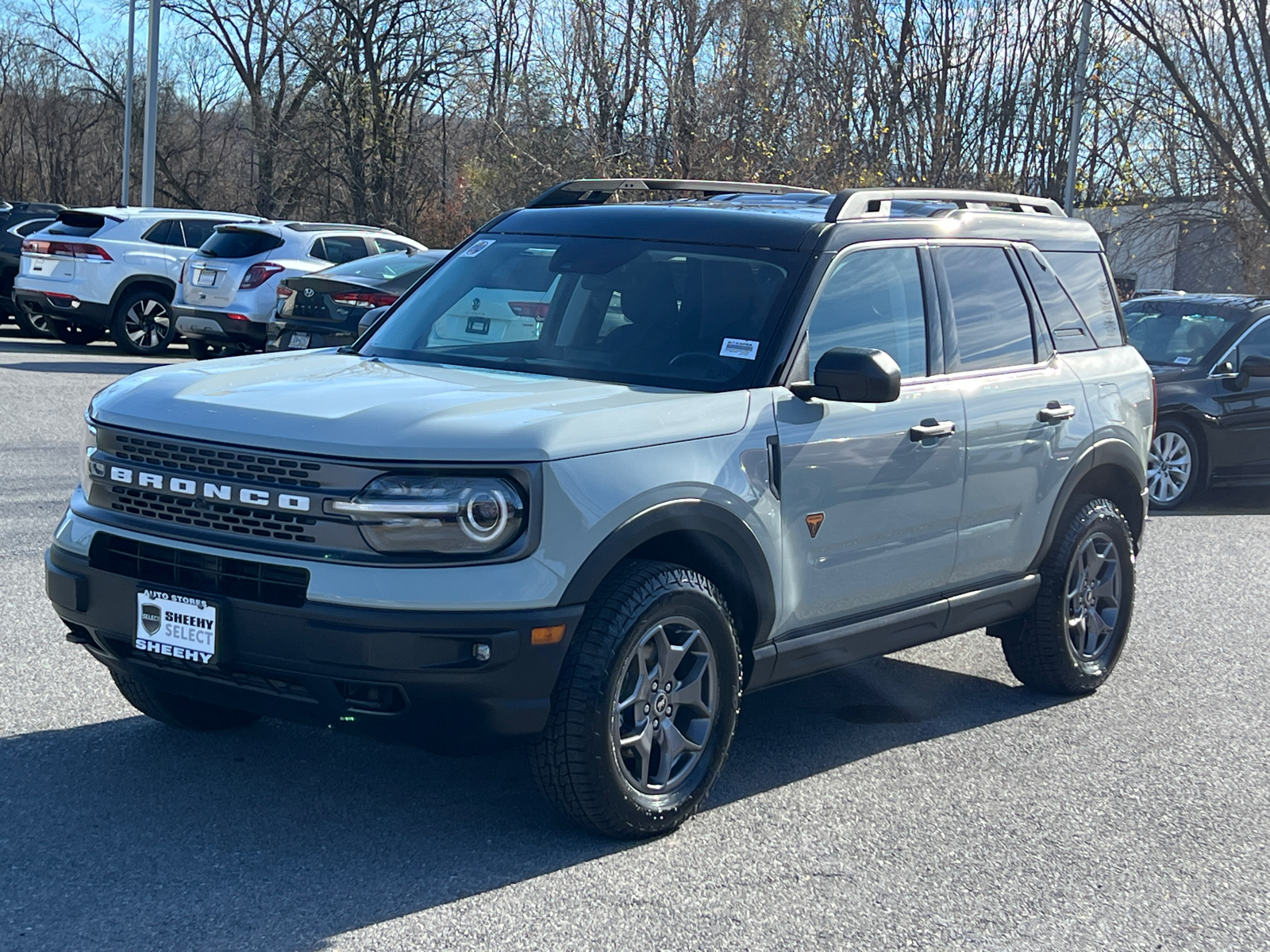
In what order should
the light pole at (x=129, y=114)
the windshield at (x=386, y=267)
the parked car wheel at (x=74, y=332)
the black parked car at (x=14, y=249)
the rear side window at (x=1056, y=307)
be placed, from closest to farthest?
the rear side window at (x=1056, y=307)
the windshield at (x=386, y=267)
the parked car wheel at (x=74, y=332)
the black parked car at (x=14, y=249)
the light pole at (x=129, y=114)

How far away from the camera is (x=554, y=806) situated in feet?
14.0

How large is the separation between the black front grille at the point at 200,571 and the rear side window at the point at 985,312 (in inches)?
105

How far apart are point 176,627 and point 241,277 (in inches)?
536

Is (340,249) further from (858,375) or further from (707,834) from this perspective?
(707,834)

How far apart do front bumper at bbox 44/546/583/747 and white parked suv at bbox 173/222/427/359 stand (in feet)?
42.5

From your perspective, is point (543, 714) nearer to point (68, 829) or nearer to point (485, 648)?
point (485, 648)

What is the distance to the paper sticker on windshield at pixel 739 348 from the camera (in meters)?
4.86

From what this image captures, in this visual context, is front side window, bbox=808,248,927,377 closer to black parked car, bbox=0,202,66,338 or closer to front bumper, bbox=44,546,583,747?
front bumper, bbox=44,546,583,747

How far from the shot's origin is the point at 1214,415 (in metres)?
11.8

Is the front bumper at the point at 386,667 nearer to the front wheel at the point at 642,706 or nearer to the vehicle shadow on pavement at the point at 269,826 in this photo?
the front wheel at the point at 642,706

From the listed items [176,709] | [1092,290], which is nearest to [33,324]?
[176,709]

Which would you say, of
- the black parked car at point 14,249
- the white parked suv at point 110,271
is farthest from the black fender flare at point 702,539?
the black parked car at point 14,249

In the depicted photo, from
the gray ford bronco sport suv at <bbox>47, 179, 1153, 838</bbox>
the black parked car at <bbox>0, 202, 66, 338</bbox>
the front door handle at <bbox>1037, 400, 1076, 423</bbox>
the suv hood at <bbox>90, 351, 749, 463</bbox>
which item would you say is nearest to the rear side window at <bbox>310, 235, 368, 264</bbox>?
the black parked car at <bbox>0, 202, 66, 338</bbox>

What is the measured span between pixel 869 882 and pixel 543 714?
1.00 m
